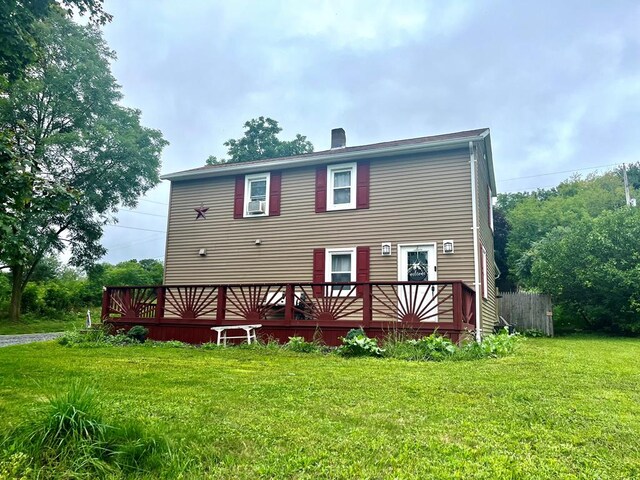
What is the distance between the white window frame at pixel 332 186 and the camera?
34.2 feet

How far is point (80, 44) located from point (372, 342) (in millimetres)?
16773

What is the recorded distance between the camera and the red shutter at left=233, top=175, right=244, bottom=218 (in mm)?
11531

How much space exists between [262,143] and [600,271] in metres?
22.0

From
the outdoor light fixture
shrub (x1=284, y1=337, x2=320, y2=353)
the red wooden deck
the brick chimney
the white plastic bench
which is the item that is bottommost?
shrub (x1=284, y1=337, x2=320, y2=353)

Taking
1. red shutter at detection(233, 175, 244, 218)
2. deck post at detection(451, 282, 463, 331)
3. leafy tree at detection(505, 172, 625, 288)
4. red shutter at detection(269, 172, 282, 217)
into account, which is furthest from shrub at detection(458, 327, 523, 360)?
leafy tree at detection(505, 172, 625, 288)

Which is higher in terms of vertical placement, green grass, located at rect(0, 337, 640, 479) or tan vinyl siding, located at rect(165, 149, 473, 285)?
tan vinyl siding, located at rect(165, 149, 473, 285)

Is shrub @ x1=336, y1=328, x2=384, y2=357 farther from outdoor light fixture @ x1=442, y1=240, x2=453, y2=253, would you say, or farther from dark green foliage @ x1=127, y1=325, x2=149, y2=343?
dark green foliage @ x1=127, y1=325, x2=149, y2=343

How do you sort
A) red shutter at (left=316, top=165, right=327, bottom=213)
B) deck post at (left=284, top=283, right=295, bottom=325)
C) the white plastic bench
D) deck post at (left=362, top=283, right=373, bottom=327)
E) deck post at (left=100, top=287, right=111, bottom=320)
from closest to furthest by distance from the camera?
deck post at (left=362, top=283, right=373, bottom=327) < the white plastic bench < deck post at (left=284, top=283, right=295, bottom=325) < deck post at (left=100, top=287, right=111, bottom=320) < red shutter at (left=316, top=165, right=327, bottom=213)

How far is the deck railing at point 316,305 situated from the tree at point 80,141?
25.2 feet

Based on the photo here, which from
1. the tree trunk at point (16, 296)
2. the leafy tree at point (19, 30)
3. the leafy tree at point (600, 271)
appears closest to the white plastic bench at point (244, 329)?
the leafy tree at point (19, 30)

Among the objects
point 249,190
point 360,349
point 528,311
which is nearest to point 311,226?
point 249,190

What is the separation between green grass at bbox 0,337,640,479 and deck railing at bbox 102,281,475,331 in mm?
1984

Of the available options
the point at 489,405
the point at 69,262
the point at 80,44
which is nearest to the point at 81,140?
the point at 80,44

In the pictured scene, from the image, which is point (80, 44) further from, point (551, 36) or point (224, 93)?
point (551, 36)
